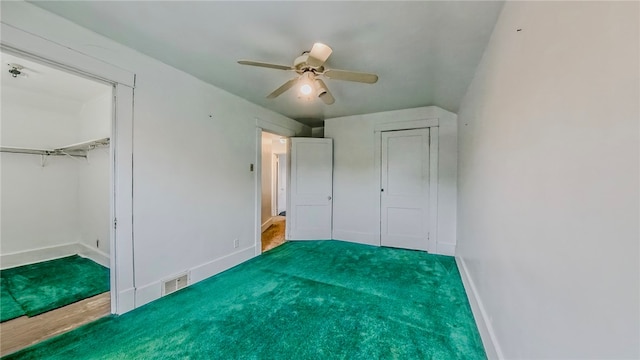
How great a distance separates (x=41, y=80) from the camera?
2719 millimetres

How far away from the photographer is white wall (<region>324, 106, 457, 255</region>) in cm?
369

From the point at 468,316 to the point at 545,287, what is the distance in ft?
4.66

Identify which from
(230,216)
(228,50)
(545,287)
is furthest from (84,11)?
(545,287)

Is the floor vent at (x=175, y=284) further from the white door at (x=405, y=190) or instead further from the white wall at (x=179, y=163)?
the white door at (x=405, y=190)

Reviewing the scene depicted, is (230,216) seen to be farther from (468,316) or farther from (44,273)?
(468,316)

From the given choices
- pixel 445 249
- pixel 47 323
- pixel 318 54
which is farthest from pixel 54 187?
pixel 445 249

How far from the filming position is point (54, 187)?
3.51 m

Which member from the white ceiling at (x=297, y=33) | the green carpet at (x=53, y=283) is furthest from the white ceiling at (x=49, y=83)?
the green carpet at (x=53, y=283)

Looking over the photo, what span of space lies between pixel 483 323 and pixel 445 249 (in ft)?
6.91

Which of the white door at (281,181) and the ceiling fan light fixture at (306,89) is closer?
the ceiling fan light fixture at (306,89)

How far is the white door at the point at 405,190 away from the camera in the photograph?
3.86 metres

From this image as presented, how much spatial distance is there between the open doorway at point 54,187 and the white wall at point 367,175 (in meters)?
3.37

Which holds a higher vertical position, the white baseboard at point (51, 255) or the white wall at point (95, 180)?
the white wall at point (95, 180)

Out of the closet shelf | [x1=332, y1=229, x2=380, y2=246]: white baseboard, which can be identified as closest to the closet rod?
the closet shelf
